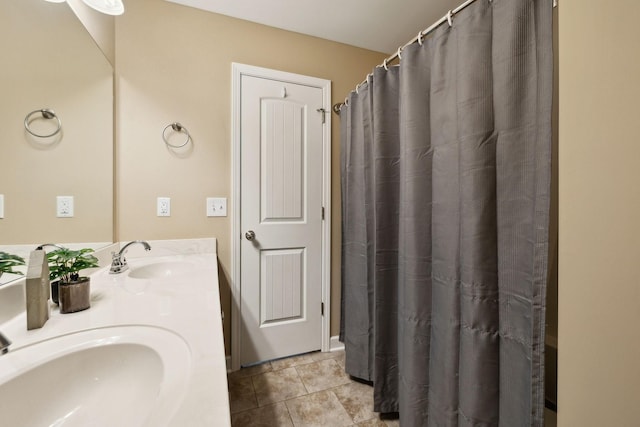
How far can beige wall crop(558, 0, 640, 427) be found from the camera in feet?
1.56

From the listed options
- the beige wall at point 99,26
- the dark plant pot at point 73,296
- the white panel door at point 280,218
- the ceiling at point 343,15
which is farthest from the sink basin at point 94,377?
the ceiling at point 343,15

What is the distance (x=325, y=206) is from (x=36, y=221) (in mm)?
1479

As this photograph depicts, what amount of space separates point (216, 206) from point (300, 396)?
1.30 meters

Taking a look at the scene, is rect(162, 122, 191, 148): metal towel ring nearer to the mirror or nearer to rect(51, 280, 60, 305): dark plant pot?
the mirror

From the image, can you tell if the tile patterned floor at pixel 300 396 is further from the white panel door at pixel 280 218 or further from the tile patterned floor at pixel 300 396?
the white panel door at pixel 280 218

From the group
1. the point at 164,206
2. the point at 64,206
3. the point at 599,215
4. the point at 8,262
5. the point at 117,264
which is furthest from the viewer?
the point at 164,206

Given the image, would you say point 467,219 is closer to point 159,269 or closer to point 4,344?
point 4,344

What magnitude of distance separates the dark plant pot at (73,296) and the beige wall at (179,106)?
32.8 inches

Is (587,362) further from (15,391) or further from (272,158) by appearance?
(272,158)

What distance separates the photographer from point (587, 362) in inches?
21.0

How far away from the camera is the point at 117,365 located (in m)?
0.58

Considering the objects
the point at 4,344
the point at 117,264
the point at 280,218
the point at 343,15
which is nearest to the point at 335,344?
the point at 280,218

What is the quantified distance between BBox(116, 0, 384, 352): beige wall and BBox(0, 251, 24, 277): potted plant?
0.80 m

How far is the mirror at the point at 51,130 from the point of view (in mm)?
738
